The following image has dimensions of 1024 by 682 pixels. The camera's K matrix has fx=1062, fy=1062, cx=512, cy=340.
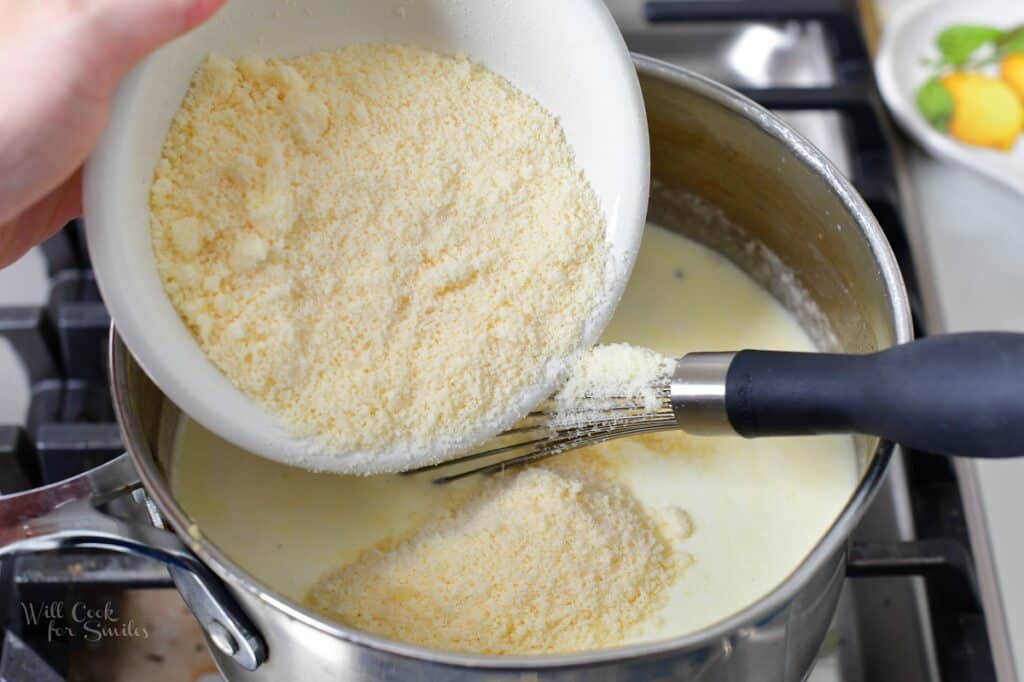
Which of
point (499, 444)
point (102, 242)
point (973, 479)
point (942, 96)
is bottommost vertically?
point (973, 479)

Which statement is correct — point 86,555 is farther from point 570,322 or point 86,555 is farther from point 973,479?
point 973,479

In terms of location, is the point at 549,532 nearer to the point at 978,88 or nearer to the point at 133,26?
the point at 133,26

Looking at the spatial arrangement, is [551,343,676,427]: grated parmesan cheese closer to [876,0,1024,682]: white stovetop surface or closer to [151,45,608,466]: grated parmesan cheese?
[151,45,608,466]: grated parmesan cheese

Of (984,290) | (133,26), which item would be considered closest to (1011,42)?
(984,290)

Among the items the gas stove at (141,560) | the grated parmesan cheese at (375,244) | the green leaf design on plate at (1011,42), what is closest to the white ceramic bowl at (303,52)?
the grated parmesan cheese at (375,244)

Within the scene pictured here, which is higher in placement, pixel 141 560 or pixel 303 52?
pixel 303 52

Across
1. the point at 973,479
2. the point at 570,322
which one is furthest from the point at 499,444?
the point at 973,479

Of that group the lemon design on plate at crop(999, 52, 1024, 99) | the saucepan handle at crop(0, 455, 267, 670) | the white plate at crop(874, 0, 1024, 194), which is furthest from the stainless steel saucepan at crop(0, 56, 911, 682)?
the lemon design on plate at crop(999, 52, 1024, 99)
